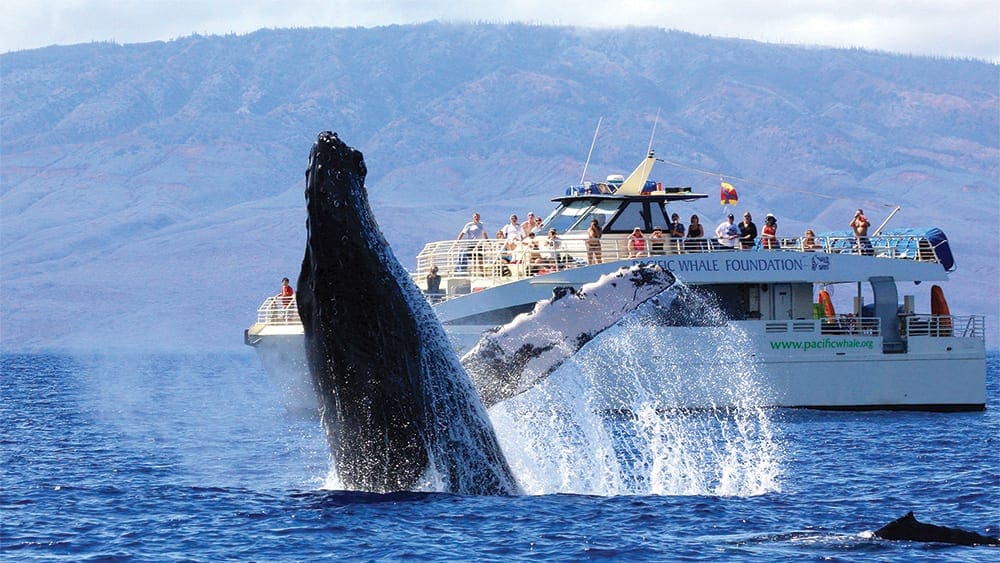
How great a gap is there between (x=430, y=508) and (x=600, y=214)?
64.3ft

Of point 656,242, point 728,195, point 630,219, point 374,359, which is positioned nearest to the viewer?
point 374,359

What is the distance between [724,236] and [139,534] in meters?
18.6

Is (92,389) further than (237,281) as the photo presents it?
No

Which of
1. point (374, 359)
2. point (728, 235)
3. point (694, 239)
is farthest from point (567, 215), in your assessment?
point (374, 359)

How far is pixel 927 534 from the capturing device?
12.7 metres

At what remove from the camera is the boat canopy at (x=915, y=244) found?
30875 millimetres

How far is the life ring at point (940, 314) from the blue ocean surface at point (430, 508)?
19.8ft

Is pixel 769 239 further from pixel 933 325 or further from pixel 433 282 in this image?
pixel 433 282

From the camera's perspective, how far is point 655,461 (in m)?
19.3

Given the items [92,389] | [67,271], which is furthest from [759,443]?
[67,271]

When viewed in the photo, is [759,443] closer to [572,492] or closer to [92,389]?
[572,492]

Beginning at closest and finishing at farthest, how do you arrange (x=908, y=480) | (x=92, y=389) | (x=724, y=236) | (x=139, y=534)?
(x=139, y=534) < (x=908, y=480) < (x=724, y=236) < (x=92, y=389)

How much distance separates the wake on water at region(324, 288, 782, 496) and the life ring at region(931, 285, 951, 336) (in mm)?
4500

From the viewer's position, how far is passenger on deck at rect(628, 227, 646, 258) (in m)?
28.9
